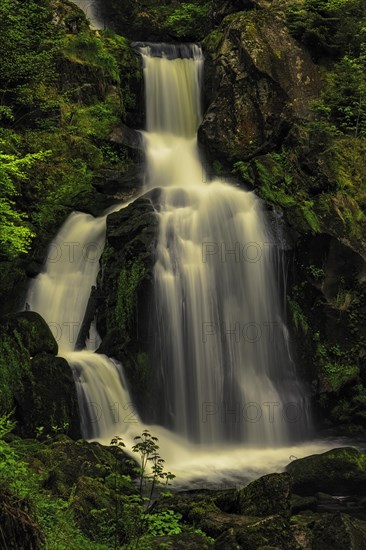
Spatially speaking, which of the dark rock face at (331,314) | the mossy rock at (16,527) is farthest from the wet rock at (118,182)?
the mossy rock at (16,527)

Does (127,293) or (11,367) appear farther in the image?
(127,293)

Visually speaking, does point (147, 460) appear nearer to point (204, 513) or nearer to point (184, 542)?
point (184, 542)

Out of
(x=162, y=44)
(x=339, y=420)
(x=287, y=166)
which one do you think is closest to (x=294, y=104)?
(x=287, y=166)

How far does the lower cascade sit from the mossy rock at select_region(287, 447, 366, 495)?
164 centimetres

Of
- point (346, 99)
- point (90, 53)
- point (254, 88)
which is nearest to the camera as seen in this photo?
point (346, 99)

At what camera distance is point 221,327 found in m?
13.2

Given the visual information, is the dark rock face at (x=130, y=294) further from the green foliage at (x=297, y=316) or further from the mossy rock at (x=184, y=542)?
the mossy rock at (x=184, y=542)

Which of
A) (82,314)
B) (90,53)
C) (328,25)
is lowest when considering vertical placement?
(82,314)

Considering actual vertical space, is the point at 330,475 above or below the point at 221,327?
below

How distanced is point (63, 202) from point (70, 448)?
8.75 meters

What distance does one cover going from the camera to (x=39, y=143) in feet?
54.3

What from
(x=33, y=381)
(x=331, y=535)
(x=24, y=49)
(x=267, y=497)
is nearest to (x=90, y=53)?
(x=24, y=49)

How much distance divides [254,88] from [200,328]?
31.4ft

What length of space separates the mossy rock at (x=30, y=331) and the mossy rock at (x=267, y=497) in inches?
193
